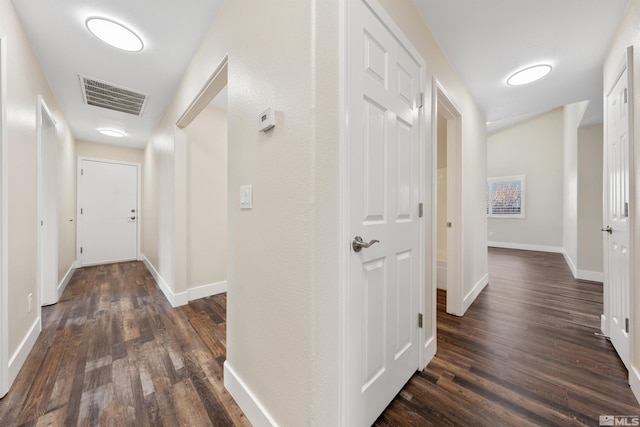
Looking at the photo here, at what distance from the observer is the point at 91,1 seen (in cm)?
159

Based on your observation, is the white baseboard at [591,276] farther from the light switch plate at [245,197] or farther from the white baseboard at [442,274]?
the light switch plate at [245,197]

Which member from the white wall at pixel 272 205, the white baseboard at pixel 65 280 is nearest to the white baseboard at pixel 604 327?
the white wall at pixel 272 205

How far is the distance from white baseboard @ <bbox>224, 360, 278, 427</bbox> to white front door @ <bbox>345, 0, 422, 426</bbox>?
41cm

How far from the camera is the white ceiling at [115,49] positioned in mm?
1638

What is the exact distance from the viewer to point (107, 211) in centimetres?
475

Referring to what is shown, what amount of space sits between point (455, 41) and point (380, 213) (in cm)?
168

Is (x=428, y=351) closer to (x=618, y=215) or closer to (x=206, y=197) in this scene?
(x=618, y=215)

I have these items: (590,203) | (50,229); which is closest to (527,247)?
(590,203)

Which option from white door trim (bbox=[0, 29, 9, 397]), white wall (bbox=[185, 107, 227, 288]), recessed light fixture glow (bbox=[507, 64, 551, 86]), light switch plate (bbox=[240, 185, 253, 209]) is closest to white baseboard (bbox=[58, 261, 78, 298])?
white wall (bbox=[185, 107, 227, 288])

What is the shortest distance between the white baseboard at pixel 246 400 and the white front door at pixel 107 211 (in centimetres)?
484

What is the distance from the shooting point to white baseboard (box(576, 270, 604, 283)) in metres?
3.51

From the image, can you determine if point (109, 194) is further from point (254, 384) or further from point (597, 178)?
point (597, 178)

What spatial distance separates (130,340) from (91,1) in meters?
2.45

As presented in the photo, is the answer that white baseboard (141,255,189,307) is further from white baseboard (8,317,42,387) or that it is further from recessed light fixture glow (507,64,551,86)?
recessed light fixture glow (507,64,551,86)
